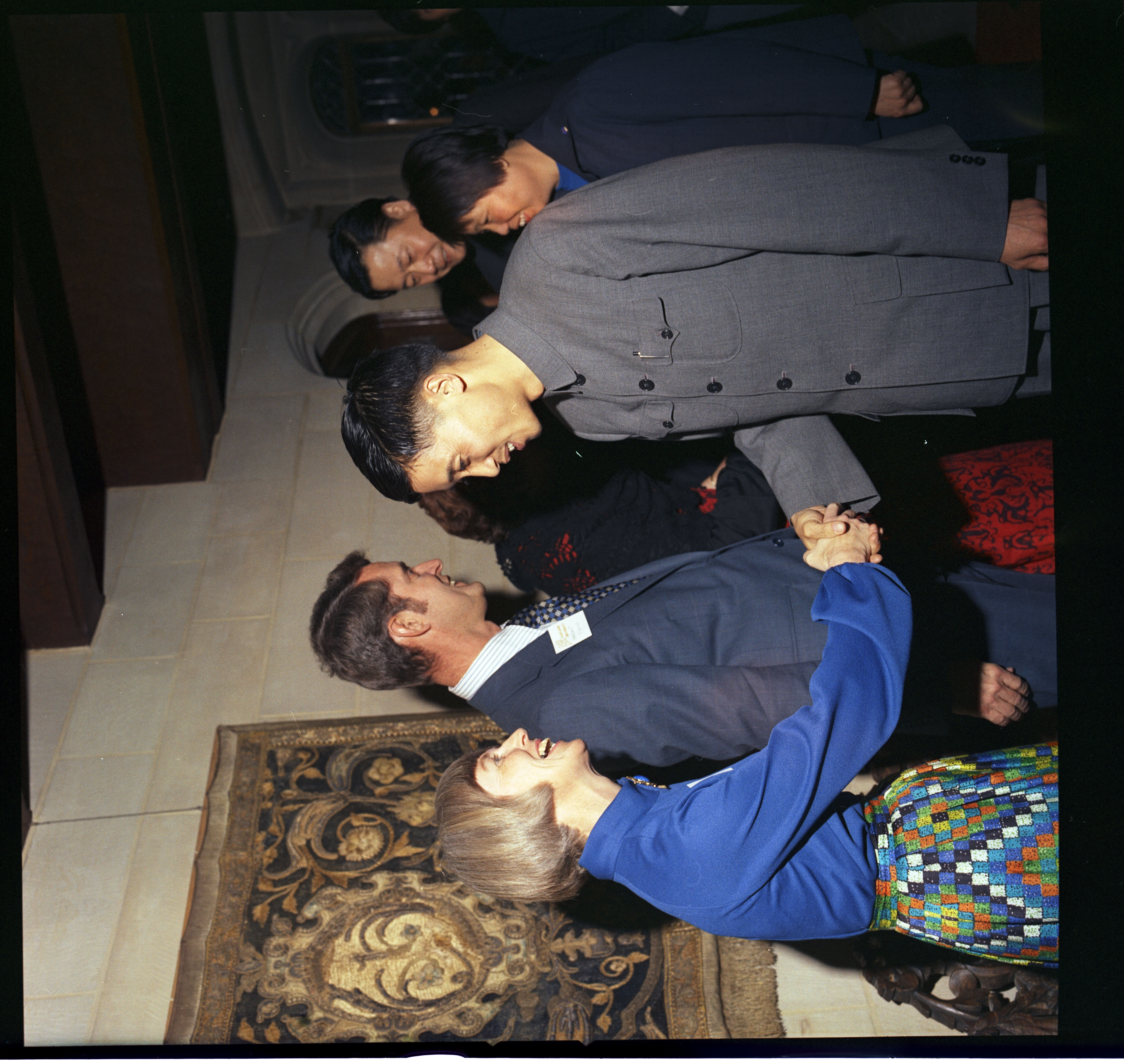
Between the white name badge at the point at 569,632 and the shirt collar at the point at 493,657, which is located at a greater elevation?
the white name badge at the point at 569,632

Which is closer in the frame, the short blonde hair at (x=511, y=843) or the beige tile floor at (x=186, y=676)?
the short blonde hair at (x=511, y=843)

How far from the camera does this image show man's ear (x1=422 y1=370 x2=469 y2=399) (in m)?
1.20

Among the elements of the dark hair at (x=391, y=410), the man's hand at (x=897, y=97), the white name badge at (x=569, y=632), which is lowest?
the white name badge at (x=569, y=632)

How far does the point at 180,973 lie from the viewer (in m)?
1.46

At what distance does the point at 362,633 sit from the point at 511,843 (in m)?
0.44

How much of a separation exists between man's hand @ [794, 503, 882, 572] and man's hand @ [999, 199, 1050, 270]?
443 mm

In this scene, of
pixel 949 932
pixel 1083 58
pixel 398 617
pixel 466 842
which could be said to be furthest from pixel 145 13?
pixel 949 932

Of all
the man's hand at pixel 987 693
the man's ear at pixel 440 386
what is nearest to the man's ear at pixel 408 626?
the man's ear at pixel 440 386

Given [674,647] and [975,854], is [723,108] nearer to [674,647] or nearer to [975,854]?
[674,647]

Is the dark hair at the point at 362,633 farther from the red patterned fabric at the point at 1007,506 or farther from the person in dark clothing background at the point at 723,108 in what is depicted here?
the red patterned fabric at the point at 1007,506

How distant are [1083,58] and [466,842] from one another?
1.56m

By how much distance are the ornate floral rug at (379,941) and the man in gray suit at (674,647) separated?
0.27m

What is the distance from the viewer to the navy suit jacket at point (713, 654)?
1.35m

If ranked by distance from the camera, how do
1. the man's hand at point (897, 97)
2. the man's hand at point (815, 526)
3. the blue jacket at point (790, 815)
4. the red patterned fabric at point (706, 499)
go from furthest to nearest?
the red patterned fabric at point (706, 499) → the man's hand at point (897, 97) → the man's hand at point (815, 526) → the blue jacket at point (790, 815)
